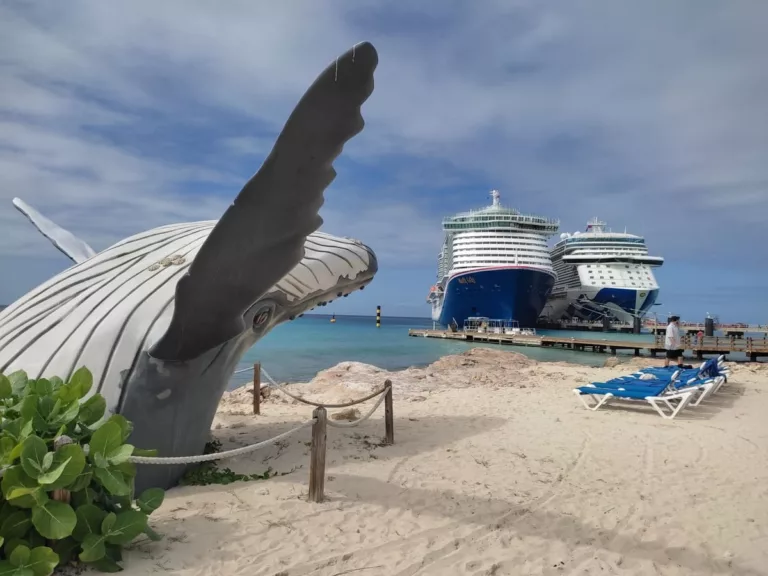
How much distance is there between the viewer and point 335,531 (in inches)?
151

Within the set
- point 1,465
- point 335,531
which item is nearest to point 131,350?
point 1,465

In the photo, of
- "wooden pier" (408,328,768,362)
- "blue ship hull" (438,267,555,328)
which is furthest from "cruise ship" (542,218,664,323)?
"wooden pier" (408,328,768,362)

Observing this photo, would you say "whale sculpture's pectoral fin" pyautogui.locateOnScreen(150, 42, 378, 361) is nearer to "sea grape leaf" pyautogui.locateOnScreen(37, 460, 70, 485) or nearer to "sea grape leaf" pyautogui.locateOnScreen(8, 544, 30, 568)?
"sea grape leaf" pyautogui.locateOnScreen(37, 460, 70, 485)

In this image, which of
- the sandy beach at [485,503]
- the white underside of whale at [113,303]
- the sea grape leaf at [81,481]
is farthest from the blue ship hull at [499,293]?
the sea grape leaf at [81,481]

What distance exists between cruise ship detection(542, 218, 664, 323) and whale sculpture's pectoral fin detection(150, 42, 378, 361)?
60.0m

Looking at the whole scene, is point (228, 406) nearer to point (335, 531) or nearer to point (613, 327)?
point (335, 531)

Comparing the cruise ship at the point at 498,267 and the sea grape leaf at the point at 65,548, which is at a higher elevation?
the cruise ship at the point at 498,267

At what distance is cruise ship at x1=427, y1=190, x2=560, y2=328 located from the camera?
4706 cm

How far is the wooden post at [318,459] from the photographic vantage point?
431 centimetres

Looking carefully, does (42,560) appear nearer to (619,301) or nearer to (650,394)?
(650,394)

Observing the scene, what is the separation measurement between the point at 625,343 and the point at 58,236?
31.9 metres

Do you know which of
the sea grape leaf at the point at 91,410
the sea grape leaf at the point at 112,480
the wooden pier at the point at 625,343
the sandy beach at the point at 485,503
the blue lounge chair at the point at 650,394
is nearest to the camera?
the sea grape leaf at the point at 112,480

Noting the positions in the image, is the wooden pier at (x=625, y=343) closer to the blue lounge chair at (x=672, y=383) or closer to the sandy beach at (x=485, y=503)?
the blue lounge chair at (x=672, y=383)

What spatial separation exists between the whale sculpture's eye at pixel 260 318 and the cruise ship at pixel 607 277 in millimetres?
58741
